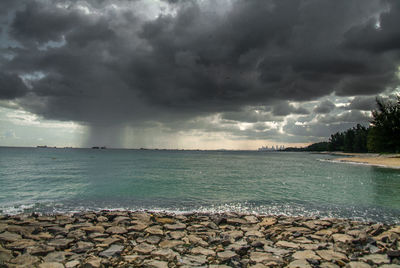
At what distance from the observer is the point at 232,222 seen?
1205 centimetres

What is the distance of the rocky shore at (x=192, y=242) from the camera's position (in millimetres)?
7641

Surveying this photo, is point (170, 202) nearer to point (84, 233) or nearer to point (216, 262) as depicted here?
point (84, 233)

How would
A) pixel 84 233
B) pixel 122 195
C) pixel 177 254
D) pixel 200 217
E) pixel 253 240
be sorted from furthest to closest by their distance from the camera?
pixel 122 195
pixel 200 217
pixel 84 233
pixel 253 240
pixel 177 254

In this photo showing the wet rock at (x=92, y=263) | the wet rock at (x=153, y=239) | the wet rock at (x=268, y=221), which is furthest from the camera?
the wet rock at (x=268, y=221)

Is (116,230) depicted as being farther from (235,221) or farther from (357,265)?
(357,265)

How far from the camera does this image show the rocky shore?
764 cm

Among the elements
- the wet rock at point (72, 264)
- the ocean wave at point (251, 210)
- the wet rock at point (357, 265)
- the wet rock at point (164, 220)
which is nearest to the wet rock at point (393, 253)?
the wet rock at point (357, 265)

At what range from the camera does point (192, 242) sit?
30.7 ft

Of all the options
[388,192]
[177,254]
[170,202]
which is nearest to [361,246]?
[177,254]

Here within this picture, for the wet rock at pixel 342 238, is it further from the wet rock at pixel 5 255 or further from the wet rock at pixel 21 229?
the wet rock at pixel 21 229

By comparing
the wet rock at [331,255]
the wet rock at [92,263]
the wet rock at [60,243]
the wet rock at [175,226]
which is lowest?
the wet rock at [175,226]

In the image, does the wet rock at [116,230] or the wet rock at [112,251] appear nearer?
the wet rock at [112,251]

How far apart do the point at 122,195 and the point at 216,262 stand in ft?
53.4

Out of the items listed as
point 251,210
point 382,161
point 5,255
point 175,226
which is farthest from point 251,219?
point 382,161
